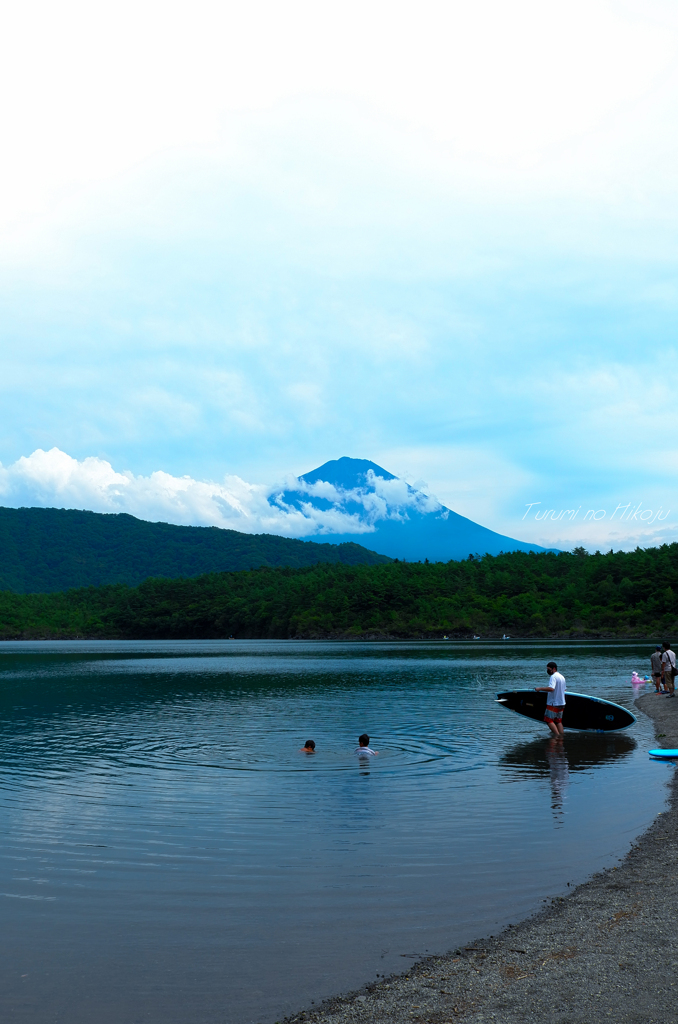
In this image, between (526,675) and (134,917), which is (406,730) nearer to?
(134,917)

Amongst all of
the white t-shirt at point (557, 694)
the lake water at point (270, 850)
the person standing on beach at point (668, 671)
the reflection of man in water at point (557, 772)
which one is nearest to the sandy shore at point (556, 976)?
the lake water at point (270, 850)

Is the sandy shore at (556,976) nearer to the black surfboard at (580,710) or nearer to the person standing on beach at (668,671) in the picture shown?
the black surfboard at (580,710)

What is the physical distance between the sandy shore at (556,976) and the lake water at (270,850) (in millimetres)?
615

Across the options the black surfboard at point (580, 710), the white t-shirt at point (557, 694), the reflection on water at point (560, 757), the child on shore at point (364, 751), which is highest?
the white t-shirt at point (557, 694)

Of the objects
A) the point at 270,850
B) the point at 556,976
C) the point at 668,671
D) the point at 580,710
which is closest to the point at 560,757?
the point at 580,710

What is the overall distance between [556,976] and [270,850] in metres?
7.37

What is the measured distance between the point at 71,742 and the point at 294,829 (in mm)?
17059

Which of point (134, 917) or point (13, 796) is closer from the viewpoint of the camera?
point (134, 917)

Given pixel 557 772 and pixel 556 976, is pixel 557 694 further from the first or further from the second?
pixel 556 976

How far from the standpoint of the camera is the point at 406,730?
104 feet

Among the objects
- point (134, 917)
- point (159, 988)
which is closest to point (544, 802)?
point (134, 917)

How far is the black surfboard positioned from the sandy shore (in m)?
19.9

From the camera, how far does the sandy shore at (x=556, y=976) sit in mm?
7512

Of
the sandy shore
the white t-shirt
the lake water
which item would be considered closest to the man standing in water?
the white t-shirt
